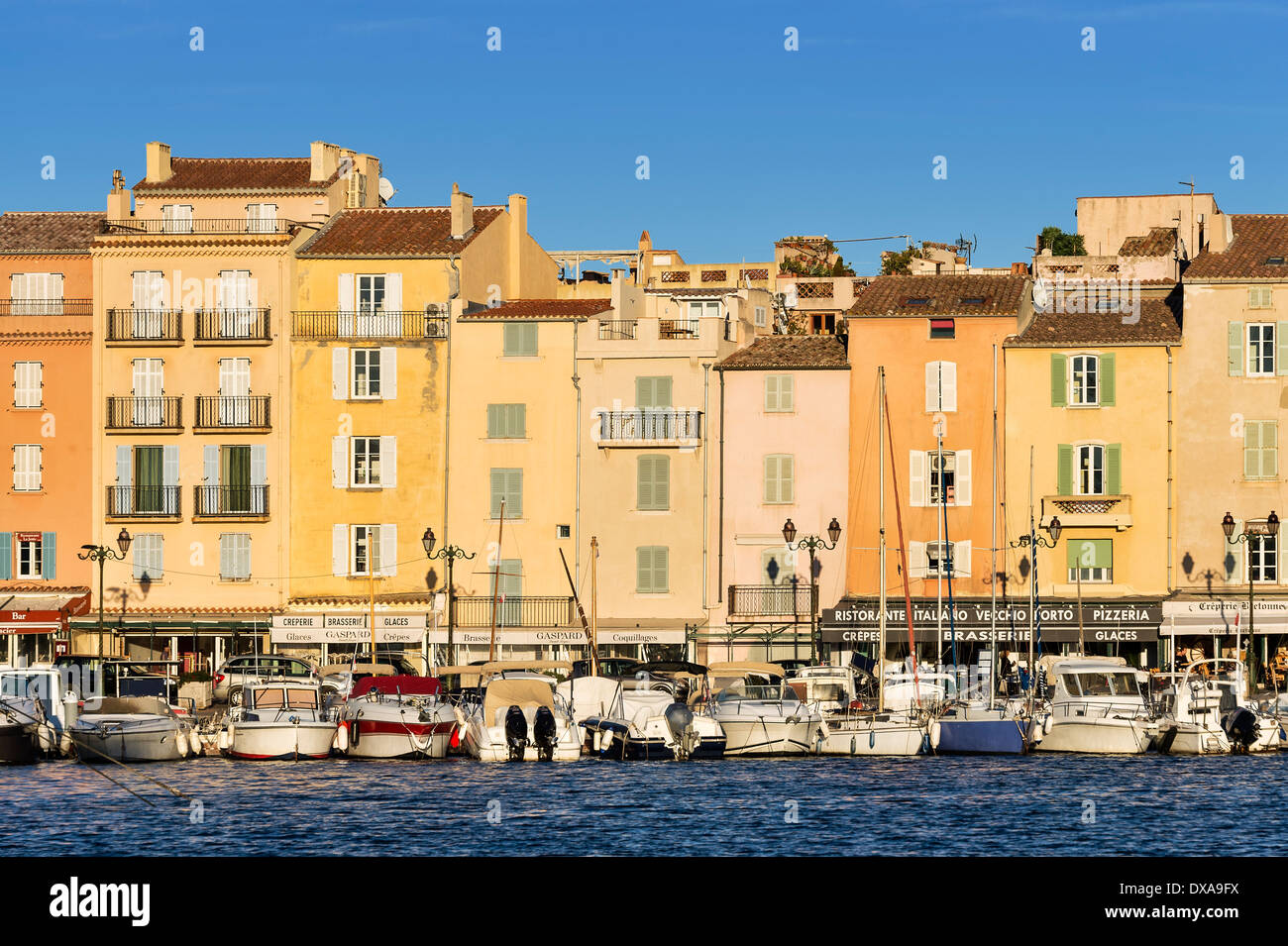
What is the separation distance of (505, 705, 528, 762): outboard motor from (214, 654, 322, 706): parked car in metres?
10.4

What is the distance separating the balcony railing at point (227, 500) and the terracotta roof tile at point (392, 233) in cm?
834

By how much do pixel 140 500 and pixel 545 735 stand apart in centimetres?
2467

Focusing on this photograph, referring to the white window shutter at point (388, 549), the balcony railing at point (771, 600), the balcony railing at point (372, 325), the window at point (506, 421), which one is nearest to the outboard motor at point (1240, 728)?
the balcony railing at point (771, 600)

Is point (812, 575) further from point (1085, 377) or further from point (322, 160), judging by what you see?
point (322, 160)

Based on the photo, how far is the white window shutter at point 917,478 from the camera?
207 ft

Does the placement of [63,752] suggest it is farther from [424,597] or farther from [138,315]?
[138,315]

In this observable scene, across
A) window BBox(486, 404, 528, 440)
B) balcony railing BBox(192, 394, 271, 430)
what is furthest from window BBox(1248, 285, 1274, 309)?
balcony railing BBox(192, 394, 271, 430)

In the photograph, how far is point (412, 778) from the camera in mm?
43500

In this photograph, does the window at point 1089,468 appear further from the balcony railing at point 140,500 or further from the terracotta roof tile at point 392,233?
the balcony railing at point 140,500

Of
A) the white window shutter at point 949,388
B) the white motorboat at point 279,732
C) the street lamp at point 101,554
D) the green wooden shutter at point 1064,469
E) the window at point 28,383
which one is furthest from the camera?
the window at point 28,383

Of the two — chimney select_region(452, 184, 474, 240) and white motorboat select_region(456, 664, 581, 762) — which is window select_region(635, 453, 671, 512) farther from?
white motorboat select_region(456, 664, 581, 762)
